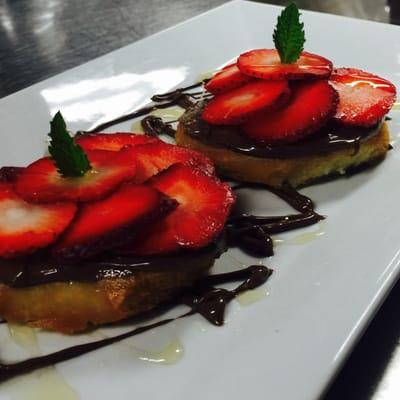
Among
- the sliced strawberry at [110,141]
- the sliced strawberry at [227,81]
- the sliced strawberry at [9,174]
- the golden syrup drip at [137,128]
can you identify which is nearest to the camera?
the sliced strawberry at [9,174]

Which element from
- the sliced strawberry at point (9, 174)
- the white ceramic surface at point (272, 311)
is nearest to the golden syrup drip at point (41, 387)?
the white ceramic surface at point (272, 311)

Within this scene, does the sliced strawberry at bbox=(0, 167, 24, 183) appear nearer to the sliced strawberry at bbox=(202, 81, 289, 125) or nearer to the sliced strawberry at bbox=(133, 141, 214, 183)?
the sliced strawberry at bbox=(133, 141, 214, 183)

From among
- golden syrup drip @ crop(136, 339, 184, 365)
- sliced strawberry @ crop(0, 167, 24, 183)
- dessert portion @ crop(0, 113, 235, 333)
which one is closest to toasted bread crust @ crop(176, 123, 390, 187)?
dessert portion @ crop(0, 113, 235, 333)

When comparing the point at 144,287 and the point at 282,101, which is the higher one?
the point at 282,101

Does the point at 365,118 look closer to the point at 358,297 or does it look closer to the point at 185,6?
the point at 358,297

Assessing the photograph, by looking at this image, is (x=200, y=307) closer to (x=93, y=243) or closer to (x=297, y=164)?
(x=93, y=243)

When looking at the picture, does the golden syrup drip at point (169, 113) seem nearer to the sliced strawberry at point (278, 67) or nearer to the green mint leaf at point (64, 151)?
the sliced strawberry at point (278, 67)

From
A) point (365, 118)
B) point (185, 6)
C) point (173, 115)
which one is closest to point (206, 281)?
point (365, 118)
